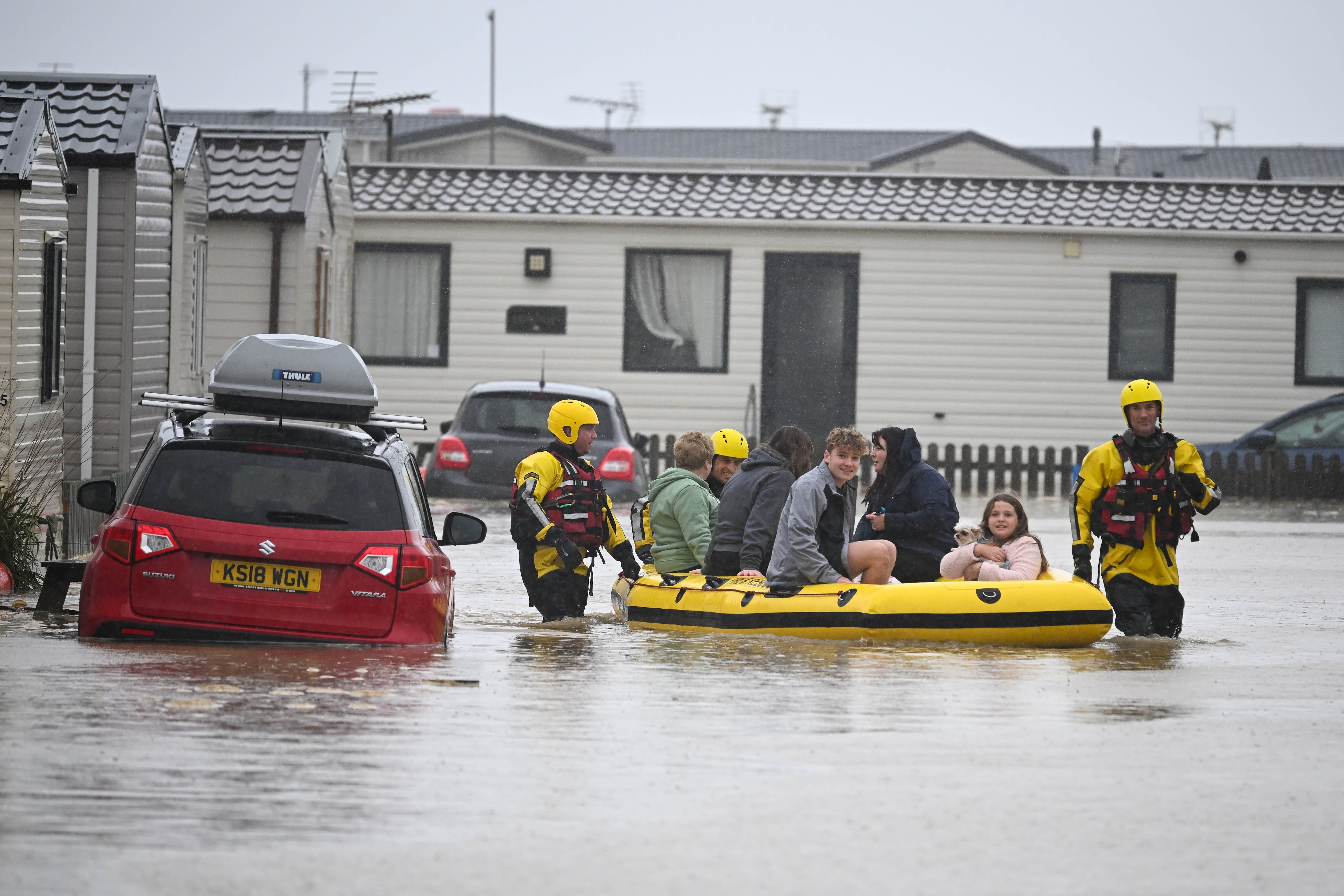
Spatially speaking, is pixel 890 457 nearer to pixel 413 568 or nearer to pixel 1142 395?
pixel 1142 395

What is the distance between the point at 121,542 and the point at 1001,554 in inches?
209

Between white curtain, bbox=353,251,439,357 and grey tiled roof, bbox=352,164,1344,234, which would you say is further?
white curtain, bbox=353,251,439,357

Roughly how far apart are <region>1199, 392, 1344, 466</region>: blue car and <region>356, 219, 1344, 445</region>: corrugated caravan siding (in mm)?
1664

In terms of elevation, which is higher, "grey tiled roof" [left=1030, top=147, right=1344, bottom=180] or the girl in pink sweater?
"grey tiled roof" [left=1030, top=147, right=1344, bottom=180]

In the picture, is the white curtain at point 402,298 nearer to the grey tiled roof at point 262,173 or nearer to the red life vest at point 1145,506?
the grey tiled roof at point 262,173

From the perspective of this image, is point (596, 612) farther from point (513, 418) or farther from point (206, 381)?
point (206, 381)

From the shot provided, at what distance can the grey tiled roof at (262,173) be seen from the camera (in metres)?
21.3

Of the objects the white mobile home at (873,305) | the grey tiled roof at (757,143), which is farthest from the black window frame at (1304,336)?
the grey tiled roof at (757,143)

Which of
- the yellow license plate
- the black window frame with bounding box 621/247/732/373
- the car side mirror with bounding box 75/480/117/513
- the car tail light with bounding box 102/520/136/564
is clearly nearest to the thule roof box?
the car side mirror with bounding box 75/480/117/513

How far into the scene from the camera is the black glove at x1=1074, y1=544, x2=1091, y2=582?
11.5m

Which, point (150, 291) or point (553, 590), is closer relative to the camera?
point (553, 590)

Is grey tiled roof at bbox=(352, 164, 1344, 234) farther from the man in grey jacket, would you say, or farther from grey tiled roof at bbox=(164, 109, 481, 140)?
grey tiled roof at bbox=(164, 109, 481, 140)

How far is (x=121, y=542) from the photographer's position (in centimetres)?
882

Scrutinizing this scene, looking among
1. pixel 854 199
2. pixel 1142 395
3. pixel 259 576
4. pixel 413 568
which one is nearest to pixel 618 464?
pixel 1142 395
